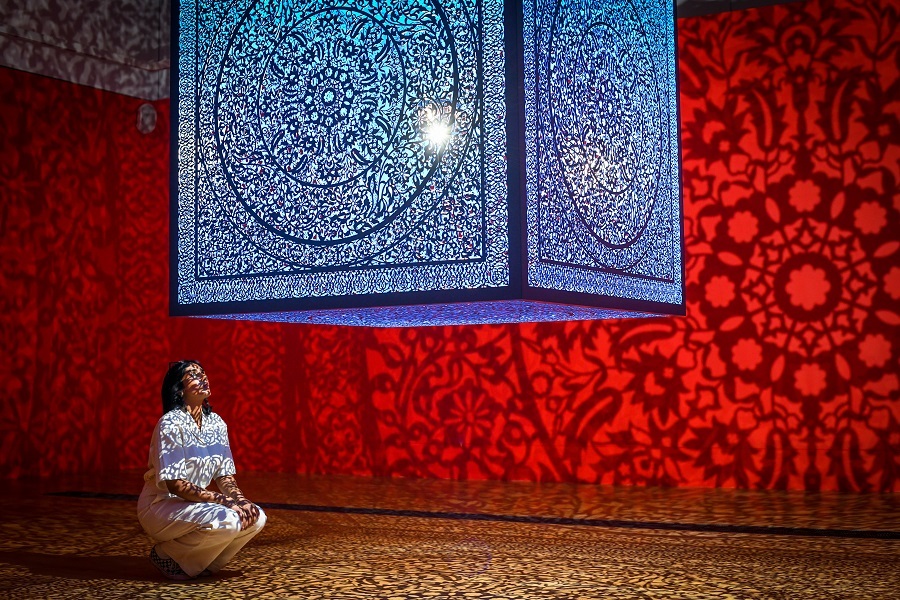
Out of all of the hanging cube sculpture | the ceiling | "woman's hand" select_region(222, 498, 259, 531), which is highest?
the ceiling

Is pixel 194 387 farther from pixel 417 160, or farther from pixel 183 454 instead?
pixel 417 160

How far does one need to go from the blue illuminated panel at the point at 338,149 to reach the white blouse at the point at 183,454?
0.41m

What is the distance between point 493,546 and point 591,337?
2.40 m

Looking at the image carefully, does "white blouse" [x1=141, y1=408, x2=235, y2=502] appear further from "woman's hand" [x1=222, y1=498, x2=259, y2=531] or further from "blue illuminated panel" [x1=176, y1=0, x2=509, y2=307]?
"blue illuminated panel" [x1=176, y1=0, x2=509, y2=307]

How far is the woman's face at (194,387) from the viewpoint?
10.5ft

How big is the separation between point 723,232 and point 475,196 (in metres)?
3.09

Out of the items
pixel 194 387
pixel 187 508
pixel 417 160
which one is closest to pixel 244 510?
pixel 187 508

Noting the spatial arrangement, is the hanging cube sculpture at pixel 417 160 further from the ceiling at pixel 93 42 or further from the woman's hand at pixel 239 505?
the ceiling at pixel 93 42

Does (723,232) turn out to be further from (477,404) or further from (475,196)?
(475,196)

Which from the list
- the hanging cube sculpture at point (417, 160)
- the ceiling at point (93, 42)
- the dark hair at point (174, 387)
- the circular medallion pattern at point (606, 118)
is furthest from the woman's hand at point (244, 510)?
the ceiling at point (93, 42)

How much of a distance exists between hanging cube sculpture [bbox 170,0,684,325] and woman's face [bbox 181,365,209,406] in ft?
0.76

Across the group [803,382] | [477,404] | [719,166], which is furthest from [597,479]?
[719,166]

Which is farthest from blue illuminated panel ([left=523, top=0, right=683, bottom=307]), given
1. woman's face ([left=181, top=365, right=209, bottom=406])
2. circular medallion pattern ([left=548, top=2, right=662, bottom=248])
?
woman's face ([left=181, top=365, right=209, bottom=406])

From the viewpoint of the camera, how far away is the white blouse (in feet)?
10.2
